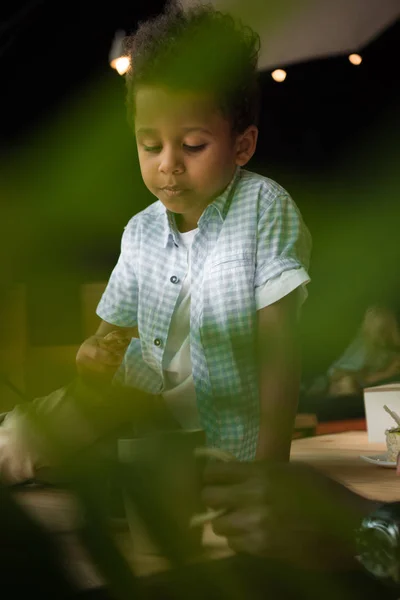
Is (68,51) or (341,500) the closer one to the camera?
(341,500)

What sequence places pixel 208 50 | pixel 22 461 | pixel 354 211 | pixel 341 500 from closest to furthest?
pixel 341 500
pixel 22 461
pixel 208 50
pixel 354 211

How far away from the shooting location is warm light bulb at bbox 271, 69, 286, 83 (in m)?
0.77

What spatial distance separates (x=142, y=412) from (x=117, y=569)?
6.5 inches

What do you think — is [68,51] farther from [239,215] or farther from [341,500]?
[341,500]

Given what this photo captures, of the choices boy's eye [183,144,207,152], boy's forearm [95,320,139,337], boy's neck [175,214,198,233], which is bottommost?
boy's forearm [95,320,139,337]

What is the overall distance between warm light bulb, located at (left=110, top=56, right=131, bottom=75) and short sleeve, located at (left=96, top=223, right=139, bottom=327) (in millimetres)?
171

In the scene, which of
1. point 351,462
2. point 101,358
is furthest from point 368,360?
point 101,358

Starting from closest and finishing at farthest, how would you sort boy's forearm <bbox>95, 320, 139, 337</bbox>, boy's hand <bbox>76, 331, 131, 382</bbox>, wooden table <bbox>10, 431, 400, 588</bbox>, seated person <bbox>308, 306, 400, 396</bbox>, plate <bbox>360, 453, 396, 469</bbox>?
wooden table <bbox>10, 431, 400, 588</bbox> < boy's hand <bbox>76, 331, 131, 382</bbox> < boy's forearm <bbox>95, 320, 139, 337</bbox> < plate <bbox>360, 453, 396, 469</bbox> < seated person <bbox>308, 306, 400, 396</bbox>

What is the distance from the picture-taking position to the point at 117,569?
0.44 m

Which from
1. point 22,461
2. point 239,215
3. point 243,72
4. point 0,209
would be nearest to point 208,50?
point 243,72

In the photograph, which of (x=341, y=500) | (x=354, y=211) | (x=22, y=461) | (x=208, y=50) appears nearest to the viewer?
(x=341, y=500)

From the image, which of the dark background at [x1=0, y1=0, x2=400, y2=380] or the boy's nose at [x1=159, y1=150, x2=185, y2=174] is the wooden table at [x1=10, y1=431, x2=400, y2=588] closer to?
the dark background at [x1=0, y1=0, x2=400, y2=380]

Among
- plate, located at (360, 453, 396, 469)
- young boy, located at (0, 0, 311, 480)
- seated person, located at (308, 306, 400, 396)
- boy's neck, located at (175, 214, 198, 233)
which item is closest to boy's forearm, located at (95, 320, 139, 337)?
young boy, located at (0, 0, 311, 480)

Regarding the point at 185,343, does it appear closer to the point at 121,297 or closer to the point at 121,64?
the point at 121,297
